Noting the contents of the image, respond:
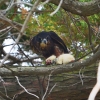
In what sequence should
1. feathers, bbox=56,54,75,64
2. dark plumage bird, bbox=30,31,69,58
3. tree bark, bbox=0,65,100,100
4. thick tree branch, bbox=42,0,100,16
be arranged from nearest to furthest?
thick tree branch, bbox=42,0,100,16 → tree bark, bbox=0,65,100,100 → feathers, bbox=56,54,75,64 → dark plumage bird, bbox=30,31,69,58

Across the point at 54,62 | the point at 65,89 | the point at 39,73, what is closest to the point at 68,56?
the point at 54,62

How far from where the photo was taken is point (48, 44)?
2.81 metres

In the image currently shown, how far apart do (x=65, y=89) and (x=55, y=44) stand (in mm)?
524

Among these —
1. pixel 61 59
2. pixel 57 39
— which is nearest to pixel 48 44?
pixel 57 39

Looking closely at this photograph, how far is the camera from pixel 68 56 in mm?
2695

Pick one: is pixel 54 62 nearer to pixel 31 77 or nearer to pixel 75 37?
pixel 31 77

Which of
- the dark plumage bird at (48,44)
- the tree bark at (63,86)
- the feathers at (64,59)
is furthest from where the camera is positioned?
the dark plumage bird at (48,44)

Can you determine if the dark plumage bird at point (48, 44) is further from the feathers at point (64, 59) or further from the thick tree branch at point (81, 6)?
the thick tree branch at point (81, 6)

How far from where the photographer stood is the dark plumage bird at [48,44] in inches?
109

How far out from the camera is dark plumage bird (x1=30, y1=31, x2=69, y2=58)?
2.77 metres

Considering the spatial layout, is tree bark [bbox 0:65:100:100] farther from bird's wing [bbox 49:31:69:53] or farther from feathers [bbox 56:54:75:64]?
bird's wing [bbox 49:31:69:53]

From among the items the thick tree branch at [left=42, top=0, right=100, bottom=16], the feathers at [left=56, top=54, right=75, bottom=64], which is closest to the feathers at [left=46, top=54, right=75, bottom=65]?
the feathers at [left=56, top=54, right=75, bottom=64]

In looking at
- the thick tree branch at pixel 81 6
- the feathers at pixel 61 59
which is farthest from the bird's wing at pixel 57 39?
the thick tree branch at pixel 81 6

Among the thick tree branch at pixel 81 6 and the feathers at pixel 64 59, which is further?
the feathers at pixel 64 59
